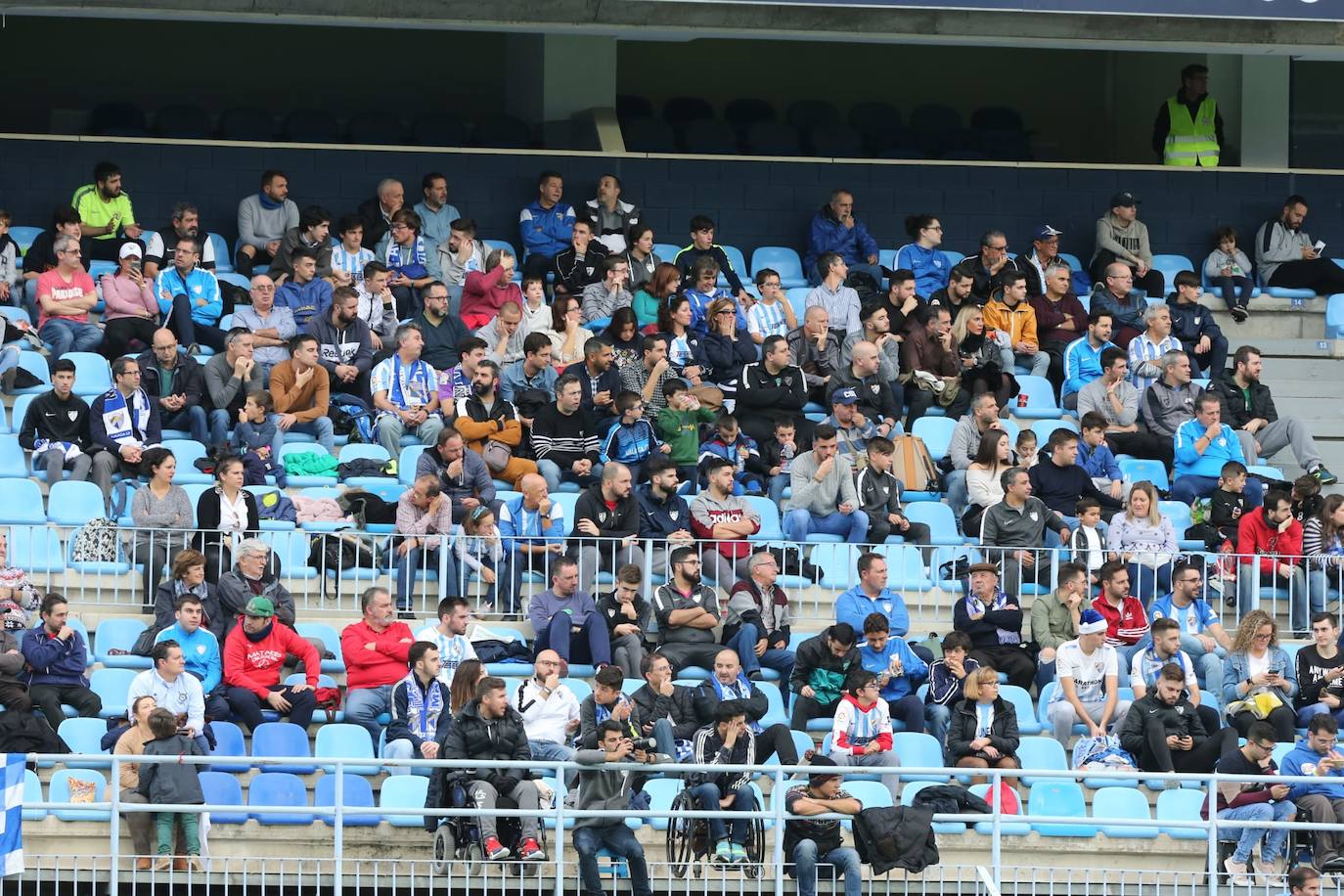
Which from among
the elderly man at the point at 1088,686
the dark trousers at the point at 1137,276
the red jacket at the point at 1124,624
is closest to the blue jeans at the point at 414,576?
the elderly man at the point at 1088,686

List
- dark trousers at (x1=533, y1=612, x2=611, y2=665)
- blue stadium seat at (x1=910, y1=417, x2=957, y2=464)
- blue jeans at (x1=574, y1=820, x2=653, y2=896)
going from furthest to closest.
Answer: blue stadium seat at (x1=910, y1=417, x2=957, y2=464) < dark trousers at (x1=533, y1=612, x2=611, y2=665) < blue jeans at (x1=574, y1=820, x2=653, y2=896)

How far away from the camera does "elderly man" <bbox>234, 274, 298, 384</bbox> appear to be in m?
18.2

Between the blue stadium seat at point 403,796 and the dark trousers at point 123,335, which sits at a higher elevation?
the dark trousers at point 123,335

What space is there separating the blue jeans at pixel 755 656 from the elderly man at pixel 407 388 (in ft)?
10.7

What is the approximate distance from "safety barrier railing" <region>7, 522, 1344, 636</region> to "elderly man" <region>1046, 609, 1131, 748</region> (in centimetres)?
87

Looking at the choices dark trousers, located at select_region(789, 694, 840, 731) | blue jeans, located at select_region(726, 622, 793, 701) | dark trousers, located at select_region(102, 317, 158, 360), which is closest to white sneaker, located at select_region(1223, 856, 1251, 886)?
dark trousers, located at select_region(789, 694, 840, 731)

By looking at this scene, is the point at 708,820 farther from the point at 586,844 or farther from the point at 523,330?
the point at 523,330

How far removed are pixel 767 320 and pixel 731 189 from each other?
263cm

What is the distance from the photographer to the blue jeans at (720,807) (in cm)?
1388

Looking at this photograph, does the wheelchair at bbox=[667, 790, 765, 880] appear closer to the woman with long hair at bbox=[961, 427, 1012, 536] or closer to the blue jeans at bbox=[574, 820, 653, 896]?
the blue jeans at bbox=[574, 820, 653, 896]

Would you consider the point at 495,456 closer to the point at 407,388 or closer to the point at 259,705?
the point at 407,388

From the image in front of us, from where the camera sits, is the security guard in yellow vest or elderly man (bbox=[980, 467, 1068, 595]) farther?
the security guard in yellow vest

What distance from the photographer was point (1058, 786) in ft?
48.8

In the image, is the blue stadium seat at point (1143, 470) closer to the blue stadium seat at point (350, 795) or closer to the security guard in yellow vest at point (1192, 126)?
the security guard in yellow vest at point (1192, 126)
